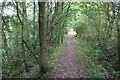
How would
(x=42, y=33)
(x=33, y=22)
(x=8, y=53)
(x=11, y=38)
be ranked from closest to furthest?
(x=42, y=33) < (x=8, y=53) < (x=11, y=38) < (x=33, y=22)

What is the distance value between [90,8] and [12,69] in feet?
38.4

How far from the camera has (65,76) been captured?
362 inches

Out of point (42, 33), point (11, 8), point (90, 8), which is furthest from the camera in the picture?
point (90, 8)

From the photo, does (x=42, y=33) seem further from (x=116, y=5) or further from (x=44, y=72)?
(x=116, y=5)

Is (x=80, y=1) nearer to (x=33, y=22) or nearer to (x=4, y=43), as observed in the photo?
(x=33, y=22)

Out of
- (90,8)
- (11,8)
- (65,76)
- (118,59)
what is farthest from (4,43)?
(90,8)

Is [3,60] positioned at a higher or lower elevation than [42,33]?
lower

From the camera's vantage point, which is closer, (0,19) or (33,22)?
(0,19)

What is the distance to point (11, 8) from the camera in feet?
32.4

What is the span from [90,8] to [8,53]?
11.0m

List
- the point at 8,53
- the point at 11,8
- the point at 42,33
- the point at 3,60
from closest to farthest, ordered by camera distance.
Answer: the point at 42,33
the point at 11,8
the point at 3,60
the point at 8,53

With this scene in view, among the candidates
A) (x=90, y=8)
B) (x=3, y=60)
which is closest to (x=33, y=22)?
(x=3, y=60)

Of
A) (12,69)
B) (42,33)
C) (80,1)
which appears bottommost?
(12,69)

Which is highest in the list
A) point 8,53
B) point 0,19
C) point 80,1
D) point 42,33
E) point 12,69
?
point 80,1
